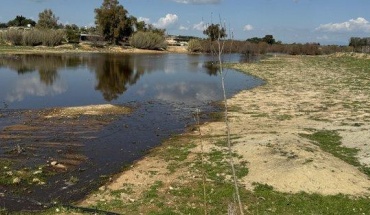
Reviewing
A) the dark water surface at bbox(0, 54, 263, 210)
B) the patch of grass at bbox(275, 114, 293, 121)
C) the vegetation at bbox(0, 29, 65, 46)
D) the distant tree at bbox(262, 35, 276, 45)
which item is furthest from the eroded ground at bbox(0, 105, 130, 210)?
the distant tree at bbox(262, 35, 276, 45)

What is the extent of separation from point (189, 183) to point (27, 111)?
1675 cm

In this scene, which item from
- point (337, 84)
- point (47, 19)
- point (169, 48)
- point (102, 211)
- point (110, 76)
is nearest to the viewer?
point (102, 211)

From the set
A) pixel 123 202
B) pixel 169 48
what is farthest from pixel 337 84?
pixel 169 48

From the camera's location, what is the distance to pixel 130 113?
1091 inches

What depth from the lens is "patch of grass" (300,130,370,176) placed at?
53.0 feet

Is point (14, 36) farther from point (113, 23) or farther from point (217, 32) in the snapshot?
point (217, 32)

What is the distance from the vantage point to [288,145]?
17.0 meters

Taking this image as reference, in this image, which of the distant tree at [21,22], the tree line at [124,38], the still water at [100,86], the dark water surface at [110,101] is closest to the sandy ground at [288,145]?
the dark water surface at [110,101]

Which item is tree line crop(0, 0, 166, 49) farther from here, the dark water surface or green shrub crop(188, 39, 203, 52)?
the dark water surface

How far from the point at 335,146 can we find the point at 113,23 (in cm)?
10492

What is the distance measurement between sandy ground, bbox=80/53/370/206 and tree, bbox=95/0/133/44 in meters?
87.3

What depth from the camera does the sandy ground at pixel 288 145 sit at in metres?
13.5

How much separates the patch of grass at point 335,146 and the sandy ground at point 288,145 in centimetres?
32

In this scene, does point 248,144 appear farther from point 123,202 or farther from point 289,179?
point 123,202
